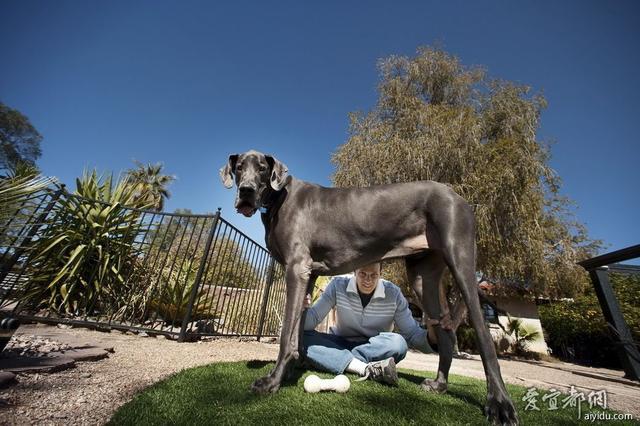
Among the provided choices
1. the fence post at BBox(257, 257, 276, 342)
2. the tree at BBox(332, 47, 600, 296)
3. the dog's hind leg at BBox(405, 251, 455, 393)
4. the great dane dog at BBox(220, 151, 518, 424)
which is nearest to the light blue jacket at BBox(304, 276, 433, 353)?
the dog's hind leg at BBox(405, 251, 455, 393)

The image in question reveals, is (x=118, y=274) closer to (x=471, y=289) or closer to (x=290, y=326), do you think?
(x=290, y=326)

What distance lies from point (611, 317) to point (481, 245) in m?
4.93

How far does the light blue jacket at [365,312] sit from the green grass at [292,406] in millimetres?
816

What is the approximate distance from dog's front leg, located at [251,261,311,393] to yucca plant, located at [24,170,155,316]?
4.14 meters

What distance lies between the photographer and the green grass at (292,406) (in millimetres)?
1779

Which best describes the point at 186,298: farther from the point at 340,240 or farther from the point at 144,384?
the point at 340,240

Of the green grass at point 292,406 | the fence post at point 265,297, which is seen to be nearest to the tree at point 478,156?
the fence post at point 265,297

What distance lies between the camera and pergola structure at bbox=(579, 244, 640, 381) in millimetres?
6293

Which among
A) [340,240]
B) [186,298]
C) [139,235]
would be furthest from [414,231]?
[139,235]

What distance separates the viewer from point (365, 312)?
3621 millimetres

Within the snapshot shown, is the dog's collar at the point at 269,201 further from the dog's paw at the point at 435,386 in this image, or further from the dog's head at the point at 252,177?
the dog's paw at the point at 435,386

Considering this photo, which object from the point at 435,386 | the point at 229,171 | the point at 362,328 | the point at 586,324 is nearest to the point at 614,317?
the point at 435,386

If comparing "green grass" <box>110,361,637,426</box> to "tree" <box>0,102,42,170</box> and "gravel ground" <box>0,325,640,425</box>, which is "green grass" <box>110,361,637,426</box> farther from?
"tree" <box>0,102,42,170</box>

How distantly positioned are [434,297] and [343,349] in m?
1.18
